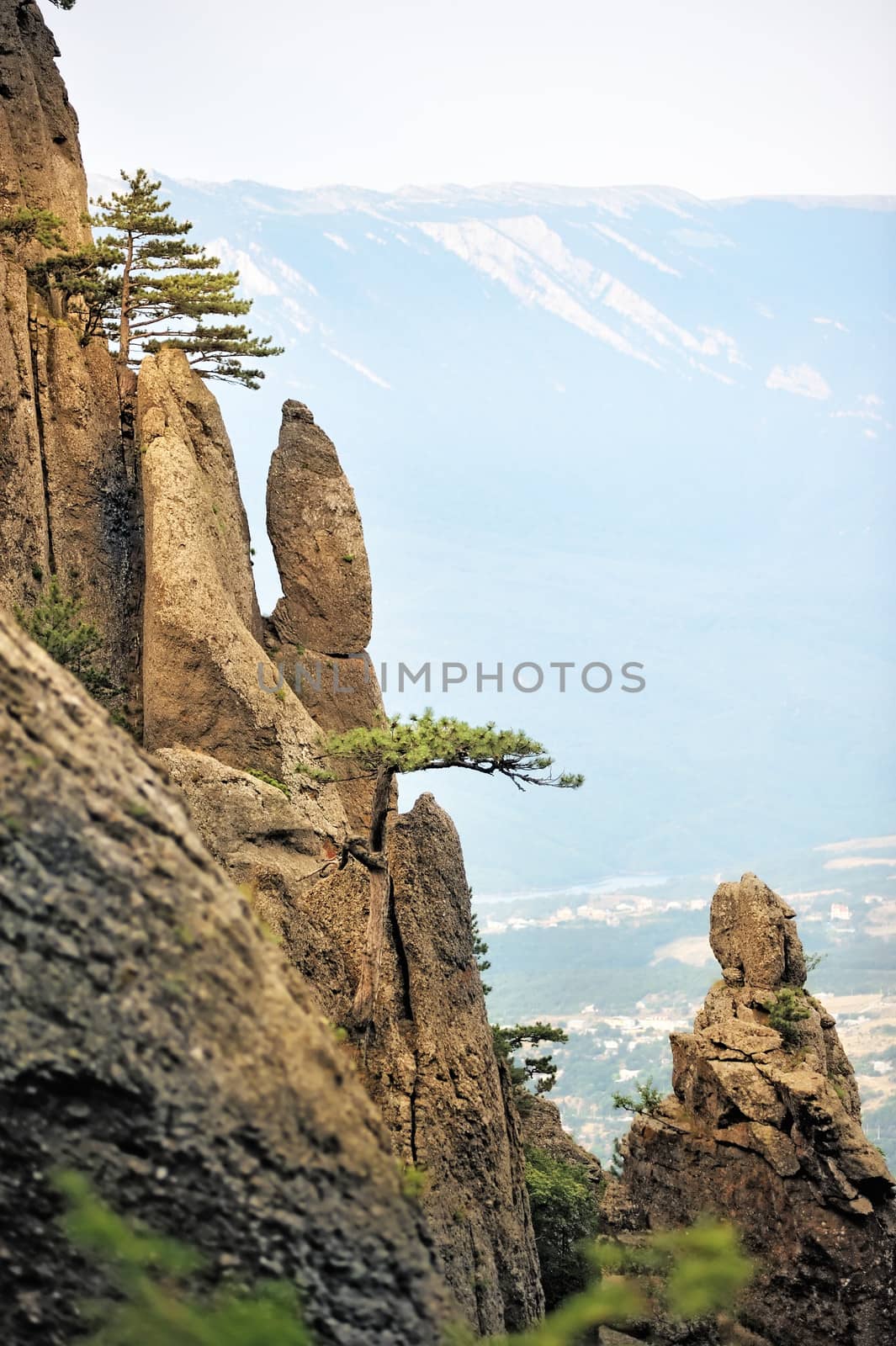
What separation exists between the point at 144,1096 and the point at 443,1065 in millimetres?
17382

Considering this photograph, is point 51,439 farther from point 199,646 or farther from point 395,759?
point 395,759

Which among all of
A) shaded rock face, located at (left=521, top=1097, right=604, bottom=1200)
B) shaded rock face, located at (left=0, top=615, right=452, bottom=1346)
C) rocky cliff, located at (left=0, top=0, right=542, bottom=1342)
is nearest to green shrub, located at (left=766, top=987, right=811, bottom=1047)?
rocky cliff, located at (left=0, top=0, right=542, bottom=1342)

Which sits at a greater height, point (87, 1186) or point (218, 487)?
point (218, 487)

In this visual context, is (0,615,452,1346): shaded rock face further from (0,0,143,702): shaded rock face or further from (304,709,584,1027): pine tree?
(0,0,143,702): shaded rock face

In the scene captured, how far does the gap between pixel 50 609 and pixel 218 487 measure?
728cm

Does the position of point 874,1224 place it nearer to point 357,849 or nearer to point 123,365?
point 357,849

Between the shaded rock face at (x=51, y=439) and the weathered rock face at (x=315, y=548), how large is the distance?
175 inches

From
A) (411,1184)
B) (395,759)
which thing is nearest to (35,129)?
(395,759)

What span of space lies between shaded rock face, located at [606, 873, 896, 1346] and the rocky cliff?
13.3ft

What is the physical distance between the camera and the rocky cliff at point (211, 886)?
914 cm

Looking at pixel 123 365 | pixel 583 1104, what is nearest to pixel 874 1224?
pixel 123 365

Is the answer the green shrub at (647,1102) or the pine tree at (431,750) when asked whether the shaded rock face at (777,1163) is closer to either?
the green shrub at (647,1102)

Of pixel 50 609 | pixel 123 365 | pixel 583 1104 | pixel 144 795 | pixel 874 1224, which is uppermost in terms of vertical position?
pixel 123 365

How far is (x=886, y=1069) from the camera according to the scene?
162 m
